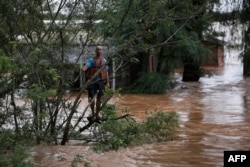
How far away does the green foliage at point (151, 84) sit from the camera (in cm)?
1973

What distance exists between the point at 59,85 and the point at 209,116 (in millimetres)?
6716

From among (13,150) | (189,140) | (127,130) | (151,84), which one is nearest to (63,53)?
(127,130)

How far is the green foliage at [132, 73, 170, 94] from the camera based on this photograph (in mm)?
19734

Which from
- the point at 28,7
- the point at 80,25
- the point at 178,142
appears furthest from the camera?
the point at 178,142

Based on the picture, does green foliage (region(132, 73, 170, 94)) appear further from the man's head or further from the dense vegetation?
the dense vegetation

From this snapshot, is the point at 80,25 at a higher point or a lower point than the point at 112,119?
higher

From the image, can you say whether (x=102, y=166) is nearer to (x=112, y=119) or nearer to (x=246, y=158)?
(x=112, y=119)

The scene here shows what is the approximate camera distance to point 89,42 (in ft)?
26.7

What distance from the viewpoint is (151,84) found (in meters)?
20.0

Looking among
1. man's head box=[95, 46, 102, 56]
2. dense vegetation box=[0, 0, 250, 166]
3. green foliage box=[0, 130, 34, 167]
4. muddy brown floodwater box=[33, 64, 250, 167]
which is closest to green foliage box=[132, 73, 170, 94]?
muddy brown floodwater box=[33, 64, 250, 167]

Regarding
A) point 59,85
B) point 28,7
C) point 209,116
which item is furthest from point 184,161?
point 209,116

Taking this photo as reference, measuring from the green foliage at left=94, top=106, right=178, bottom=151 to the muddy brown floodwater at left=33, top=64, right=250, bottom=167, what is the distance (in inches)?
25.0

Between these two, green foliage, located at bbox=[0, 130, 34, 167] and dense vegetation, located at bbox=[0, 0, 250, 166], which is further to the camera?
dense vegetation, located at bbox=[0, 0, 250, 166]

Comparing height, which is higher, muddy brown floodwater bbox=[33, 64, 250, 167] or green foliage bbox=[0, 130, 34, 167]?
green foliage bbox=[0, 130, 34, 167]
